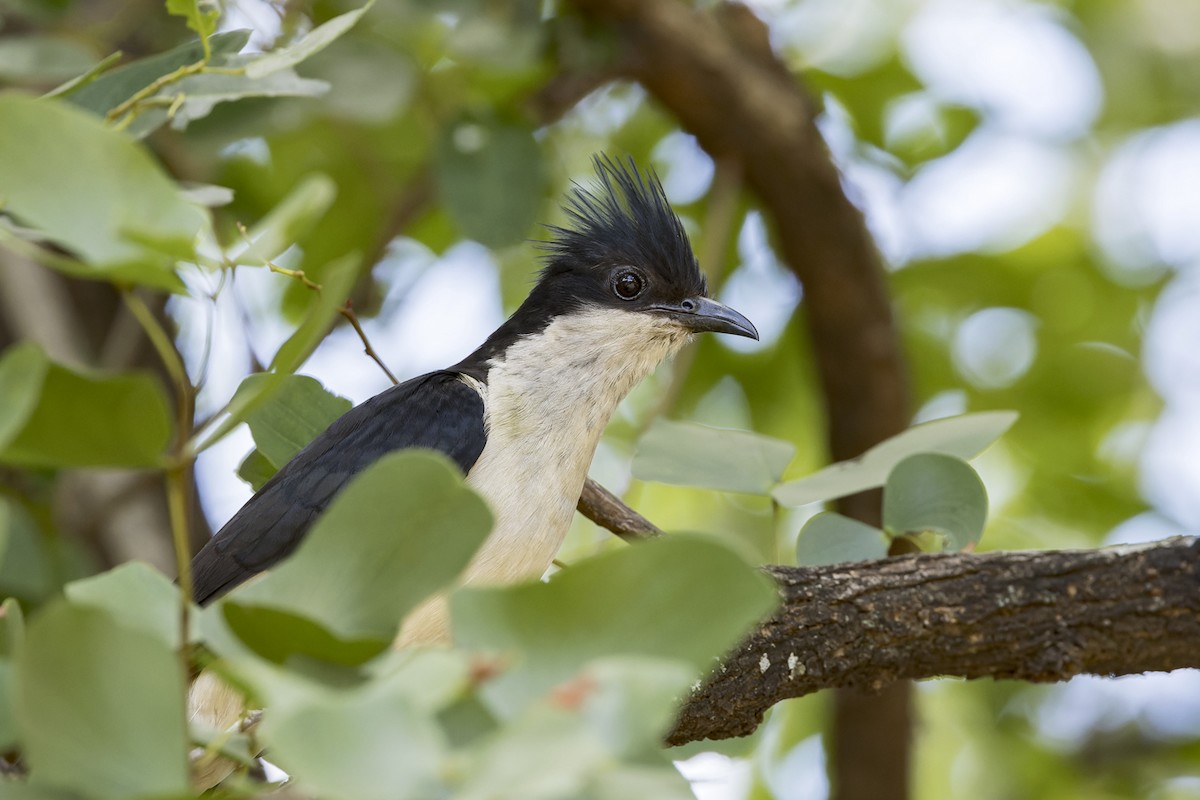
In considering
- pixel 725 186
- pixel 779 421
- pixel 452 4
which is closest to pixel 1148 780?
pixel 779 421

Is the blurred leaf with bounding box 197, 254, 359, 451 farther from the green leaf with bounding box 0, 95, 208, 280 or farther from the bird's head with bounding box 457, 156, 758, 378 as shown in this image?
the bird's head with bounding box 457, 156, 758, 378

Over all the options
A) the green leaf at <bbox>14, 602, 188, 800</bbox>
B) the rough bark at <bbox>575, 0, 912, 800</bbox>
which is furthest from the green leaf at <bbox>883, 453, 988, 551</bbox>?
the rough bark at <bbox>575, 0, 912, 800</bbox>

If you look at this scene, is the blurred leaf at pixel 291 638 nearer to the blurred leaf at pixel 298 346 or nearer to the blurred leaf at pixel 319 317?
the blurred leaf at pixel 298 346

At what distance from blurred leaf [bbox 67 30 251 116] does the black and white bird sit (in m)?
0.95

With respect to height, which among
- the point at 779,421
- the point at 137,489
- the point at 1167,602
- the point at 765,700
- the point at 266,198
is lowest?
the point at 779,421

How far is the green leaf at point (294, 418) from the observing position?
293cm

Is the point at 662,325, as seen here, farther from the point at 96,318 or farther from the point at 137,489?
the point at 96,318

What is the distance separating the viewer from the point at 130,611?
1496mm

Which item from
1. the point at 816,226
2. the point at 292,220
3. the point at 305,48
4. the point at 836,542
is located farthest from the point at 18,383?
the point at 816,226

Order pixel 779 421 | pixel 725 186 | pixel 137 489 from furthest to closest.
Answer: pixel 779 421 < pixel 725 186 < pixel 137 489

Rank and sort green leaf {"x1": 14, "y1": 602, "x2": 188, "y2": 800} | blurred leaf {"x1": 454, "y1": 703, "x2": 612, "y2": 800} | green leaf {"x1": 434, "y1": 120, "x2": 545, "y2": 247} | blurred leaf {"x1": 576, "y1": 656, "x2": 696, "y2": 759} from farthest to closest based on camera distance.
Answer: green leaf {"x1": 434, "y1": 120, "x2": 545, "y2": 247} < green leaf {"x1": 14, "y1": 602, "x2": 188, "y2": 800} < blurred leaf {"x1": 576, "y1": 656, "x2": 696, "y2": 759} < blurred leaf {"x1": 454, "y1": 703, "x2": 612, "y2": 800}

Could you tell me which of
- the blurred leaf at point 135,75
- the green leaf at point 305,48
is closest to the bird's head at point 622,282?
the blurred leaf at point 135,75

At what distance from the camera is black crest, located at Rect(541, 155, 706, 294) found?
14.0 ft

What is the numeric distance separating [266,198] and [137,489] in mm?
1454
